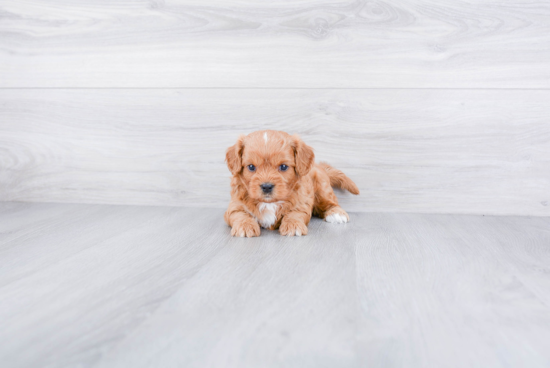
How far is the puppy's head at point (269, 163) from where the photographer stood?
1381mm

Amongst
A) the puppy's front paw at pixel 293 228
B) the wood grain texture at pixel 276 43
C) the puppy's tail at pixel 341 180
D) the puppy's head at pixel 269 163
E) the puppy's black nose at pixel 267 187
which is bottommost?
the puppy's front paw at pixel 293 228

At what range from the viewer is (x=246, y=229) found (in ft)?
4.64

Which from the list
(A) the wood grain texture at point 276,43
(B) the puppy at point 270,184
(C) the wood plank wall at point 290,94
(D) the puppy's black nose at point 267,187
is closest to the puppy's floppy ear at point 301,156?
(B) the puppy at point 270,184

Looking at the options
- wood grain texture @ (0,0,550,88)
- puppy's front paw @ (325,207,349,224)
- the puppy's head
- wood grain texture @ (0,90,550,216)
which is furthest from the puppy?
wood grain texture @ (0,0,550,88)

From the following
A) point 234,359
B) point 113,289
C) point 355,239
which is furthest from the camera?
point 355,239

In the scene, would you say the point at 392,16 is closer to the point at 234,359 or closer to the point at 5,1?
the point at 234,359

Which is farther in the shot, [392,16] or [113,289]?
[392,16]

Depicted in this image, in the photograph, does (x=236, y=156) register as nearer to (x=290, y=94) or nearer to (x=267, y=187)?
(x=267, y=187)

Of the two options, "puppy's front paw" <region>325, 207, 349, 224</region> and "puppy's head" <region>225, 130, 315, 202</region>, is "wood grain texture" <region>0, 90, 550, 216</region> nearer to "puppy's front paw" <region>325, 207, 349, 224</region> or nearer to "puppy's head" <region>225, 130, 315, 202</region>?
"puppy's front paw" <region>325, 207, 349, 224</region>

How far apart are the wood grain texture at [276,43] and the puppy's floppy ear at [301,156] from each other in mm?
481

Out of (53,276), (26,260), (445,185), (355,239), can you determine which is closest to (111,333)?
(53,276)

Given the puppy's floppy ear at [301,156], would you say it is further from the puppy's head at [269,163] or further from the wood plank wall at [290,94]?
the wood plank wall at [290,94]

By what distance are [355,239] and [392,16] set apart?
1.05 m

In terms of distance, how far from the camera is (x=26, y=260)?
1.15 metres
